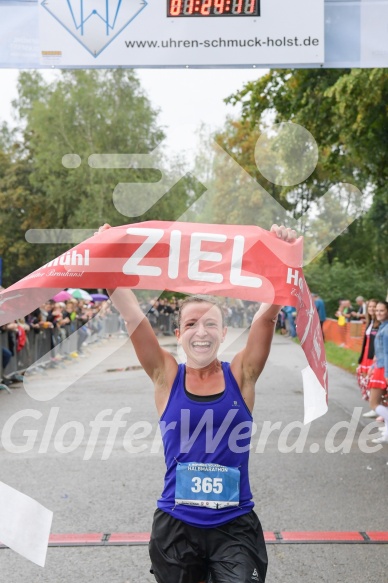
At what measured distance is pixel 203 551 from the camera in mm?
3008

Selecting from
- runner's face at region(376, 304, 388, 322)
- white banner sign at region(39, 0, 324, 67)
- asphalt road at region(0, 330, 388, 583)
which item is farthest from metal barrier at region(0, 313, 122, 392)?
white banner sign at region(39, 0, 324, 67)

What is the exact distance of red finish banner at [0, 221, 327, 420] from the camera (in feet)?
10.8

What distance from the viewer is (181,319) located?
3244 millimetres

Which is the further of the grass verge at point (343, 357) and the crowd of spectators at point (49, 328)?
the grass verge at point (343, 357)

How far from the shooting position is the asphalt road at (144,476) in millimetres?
4949

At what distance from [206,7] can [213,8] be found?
49mm

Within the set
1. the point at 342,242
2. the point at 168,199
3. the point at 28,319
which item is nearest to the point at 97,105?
the point at 168,199

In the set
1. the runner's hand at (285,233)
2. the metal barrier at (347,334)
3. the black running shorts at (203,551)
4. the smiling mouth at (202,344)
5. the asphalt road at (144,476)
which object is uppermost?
the runner's hand at (285,233)

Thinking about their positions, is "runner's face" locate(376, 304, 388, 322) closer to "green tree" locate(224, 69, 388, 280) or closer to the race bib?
"green tree" locate(224, 69, 388, 280)

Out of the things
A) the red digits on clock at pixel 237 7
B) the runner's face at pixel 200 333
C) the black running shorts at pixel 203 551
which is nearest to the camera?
the black running shorts at pixel 203 551

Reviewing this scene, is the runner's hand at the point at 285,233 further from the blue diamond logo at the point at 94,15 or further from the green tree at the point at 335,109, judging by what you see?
the green tree at the point at 335,109

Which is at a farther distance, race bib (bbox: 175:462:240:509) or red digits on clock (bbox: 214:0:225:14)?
red digits on clock (bbox: 214:0:225:14)

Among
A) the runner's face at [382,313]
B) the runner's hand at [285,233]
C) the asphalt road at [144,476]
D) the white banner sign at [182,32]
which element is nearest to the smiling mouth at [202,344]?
the runner's hand at [285,233]

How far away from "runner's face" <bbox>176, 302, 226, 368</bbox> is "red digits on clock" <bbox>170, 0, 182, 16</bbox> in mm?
3004
